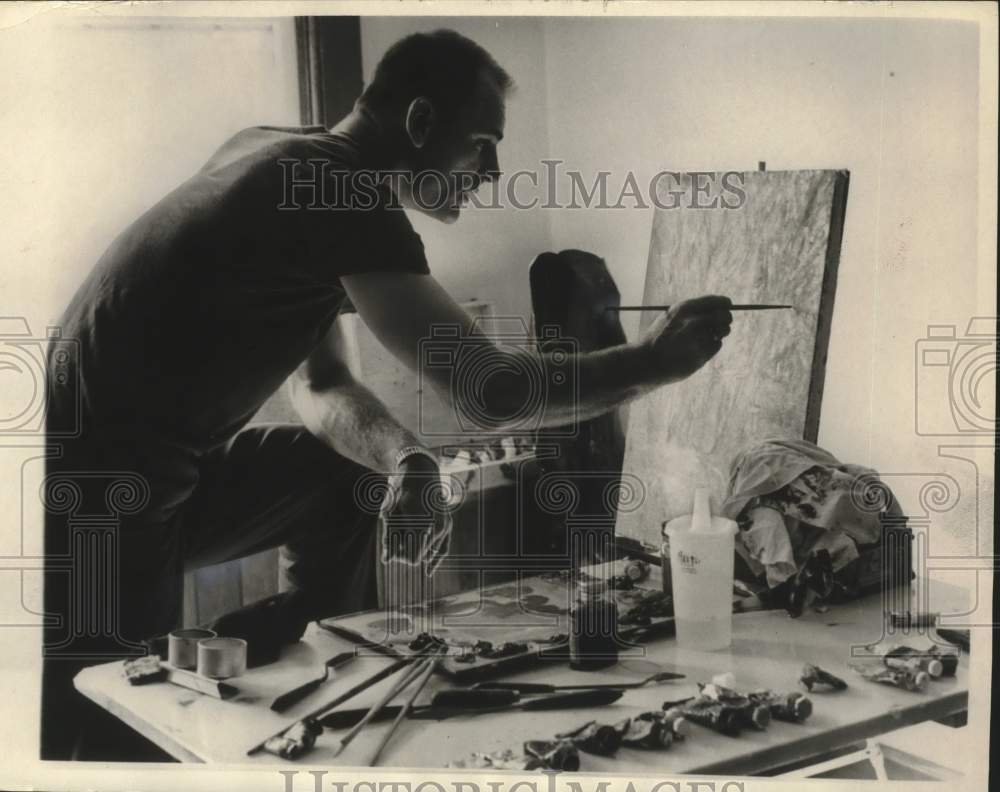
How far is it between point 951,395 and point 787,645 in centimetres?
52

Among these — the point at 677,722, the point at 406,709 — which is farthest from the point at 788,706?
the point at 406,709

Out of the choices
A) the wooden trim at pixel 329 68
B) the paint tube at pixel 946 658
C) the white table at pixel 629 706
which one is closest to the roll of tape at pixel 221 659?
the white table at pixel 629 706

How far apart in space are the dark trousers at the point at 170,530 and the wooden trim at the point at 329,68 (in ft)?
1.81

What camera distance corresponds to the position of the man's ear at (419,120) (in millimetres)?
1812

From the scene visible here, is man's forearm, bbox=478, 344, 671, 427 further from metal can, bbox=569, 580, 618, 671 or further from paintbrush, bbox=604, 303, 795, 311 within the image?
metal can, bbox=569, 580, 618, 671

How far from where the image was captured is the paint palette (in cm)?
180

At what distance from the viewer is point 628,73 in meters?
1.82

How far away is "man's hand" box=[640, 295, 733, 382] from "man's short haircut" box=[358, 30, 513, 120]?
→ 0.49m

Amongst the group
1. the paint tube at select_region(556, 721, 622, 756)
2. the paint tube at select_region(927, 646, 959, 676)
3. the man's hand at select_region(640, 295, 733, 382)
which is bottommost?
the paint tube at select_region(556, 721, 622, 756)

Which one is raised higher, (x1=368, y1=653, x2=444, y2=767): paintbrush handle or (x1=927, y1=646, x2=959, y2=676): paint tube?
(x1=927, y1=646, x2=959, y2=676): paint tube

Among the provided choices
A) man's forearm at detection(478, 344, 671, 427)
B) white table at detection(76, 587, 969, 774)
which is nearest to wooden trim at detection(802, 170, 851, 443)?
man's forearm at detection(478, 344, 671, 427)

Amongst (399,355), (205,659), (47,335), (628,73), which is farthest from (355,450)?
(628,73)

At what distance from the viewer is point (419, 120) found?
5.95 feet

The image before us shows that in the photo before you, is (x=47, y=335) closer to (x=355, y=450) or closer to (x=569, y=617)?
(x=355, y=450)
